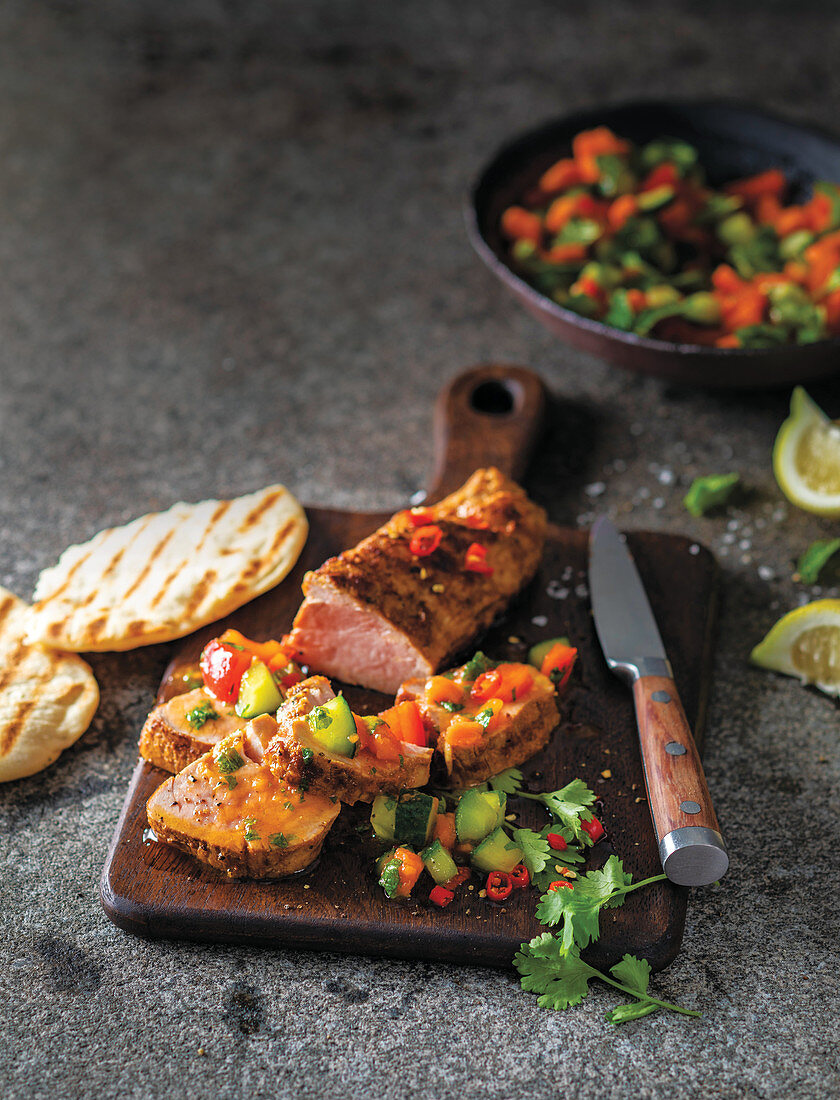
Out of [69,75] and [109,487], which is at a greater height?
[69,75]

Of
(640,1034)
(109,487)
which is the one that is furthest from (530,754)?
(109,487)

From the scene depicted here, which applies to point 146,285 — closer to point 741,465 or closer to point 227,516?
point 227,516

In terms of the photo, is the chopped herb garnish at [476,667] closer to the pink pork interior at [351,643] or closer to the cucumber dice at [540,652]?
the pink pork interior at [351,643]

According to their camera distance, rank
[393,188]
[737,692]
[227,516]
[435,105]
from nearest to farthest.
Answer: [737,692]
[227,516]
[393,188]
[435,105]

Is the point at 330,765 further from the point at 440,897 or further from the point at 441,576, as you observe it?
the point at 441,576

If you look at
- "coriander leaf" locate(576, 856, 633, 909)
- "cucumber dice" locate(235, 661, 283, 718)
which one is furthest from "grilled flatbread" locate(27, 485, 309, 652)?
"coriander leaf" locate(576, 856, 633, 909)

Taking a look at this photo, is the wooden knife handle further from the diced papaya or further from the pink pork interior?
the diced papaya

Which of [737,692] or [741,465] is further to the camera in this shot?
[741,465]
